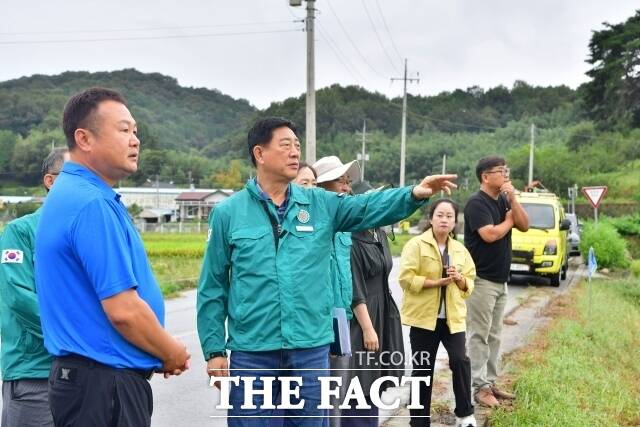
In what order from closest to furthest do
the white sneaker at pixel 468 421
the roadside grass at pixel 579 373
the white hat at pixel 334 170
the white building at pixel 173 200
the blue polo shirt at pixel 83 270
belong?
the blue polo shirt at pixel 83 270, the white hat at pixel 334 170, the white sneaker at pixel 468 421, the roadside grass at pixel 579 373, the white building at pixel 173 200

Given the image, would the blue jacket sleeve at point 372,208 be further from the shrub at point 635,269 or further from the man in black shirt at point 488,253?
the shrub at point 635,269

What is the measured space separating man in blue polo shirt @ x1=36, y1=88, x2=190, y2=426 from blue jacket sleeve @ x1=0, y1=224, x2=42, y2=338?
0.64 metres

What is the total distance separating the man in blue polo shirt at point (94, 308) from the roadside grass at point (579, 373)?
323 cm

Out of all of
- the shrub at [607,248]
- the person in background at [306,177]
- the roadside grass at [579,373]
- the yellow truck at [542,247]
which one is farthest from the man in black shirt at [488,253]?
the shrub at [607,248]

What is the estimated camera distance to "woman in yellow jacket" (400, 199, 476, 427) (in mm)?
4812

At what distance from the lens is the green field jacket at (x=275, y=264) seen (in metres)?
3.14

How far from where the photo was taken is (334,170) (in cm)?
461

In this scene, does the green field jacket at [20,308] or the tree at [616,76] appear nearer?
the green field jacket at [20,308]

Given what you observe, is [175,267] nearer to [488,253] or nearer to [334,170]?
[488,253]

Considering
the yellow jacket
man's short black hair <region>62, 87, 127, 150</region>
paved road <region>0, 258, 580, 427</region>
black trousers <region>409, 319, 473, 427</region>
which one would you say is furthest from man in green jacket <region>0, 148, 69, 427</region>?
the yellow jacket

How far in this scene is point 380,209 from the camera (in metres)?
3.29

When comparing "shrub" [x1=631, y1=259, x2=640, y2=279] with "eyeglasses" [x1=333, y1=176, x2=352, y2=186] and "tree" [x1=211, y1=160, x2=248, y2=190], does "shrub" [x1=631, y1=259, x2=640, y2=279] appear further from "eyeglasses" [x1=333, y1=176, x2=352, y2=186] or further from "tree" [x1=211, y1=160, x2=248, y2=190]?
"tree" [x1=211, y1=160, x2=248, y2=190]

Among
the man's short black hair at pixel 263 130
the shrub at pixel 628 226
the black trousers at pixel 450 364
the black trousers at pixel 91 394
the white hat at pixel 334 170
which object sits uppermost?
the man's short black hair at pixel 263 130

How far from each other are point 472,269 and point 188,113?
380ft
